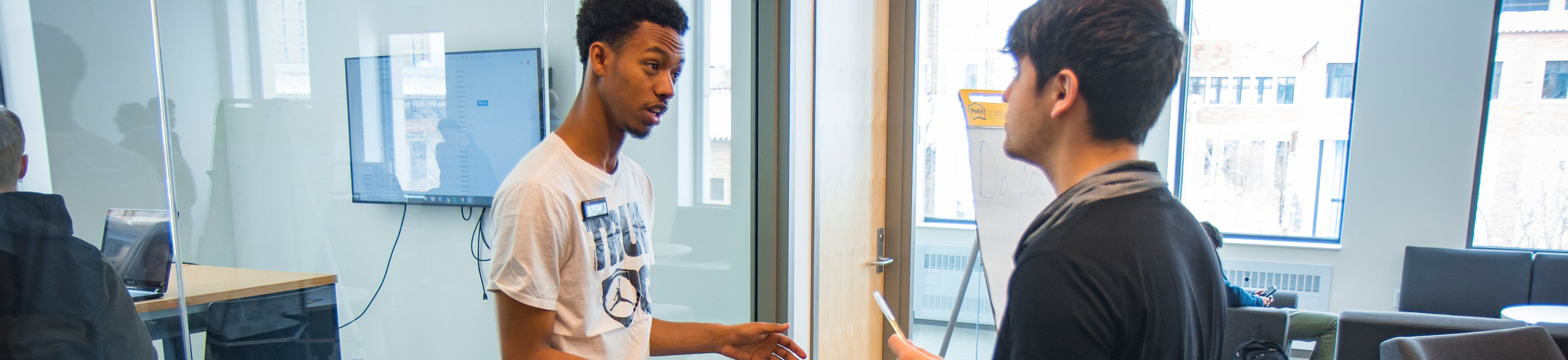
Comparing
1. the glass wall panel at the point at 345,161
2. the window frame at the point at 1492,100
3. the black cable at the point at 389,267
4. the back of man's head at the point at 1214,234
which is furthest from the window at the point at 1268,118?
the black cable at the point at 389,267

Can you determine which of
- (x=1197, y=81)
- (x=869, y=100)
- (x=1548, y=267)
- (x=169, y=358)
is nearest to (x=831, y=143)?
(x=869, y=100)

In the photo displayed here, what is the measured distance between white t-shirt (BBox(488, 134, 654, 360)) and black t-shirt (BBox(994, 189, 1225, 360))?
60 cm

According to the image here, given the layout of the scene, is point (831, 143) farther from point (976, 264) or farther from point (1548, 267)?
point (1548, 267)

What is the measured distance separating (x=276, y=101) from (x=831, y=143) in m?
1.83

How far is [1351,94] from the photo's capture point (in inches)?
171

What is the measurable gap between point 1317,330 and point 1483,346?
0.93m

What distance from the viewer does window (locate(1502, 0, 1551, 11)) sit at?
4.08 metres

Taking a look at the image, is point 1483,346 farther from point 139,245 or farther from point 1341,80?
point 139,245

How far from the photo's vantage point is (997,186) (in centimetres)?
241

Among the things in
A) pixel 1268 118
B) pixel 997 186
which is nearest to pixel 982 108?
pixel 997 186

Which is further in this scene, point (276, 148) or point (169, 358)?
point (276, 148)

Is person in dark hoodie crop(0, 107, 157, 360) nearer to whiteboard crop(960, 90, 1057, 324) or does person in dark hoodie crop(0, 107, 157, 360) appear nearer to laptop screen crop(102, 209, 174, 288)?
laptop screen crop(102, 209, 174, 288)

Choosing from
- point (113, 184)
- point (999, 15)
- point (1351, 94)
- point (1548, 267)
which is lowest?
point (1548, 267)

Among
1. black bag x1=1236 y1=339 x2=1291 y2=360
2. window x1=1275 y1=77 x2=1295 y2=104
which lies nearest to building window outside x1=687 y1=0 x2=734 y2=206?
black bag x1=1236 y1=339 x2=1291 y2=360
